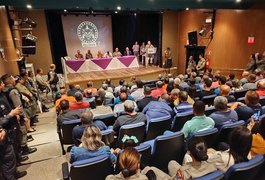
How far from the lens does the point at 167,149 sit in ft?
7.55

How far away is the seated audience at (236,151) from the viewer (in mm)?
1690

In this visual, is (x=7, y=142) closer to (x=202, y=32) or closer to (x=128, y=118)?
(x=128, y=118)

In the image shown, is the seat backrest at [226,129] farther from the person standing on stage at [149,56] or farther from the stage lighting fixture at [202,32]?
the person standing on stage at [149,56]

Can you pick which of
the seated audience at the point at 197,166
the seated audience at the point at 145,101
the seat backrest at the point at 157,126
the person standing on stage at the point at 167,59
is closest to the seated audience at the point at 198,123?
the seat backrest at the point at 157,126

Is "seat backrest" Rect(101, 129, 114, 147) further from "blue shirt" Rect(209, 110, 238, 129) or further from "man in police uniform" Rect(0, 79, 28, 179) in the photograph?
"blue shirt" Rect(209, 110, 238, 129)

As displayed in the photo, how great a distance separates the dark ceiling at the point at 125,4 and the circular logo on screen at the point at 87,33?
449cm

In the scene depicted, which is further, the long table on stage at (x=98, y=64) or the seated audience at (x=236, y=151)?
the long table on stage at (x=98, y=64)

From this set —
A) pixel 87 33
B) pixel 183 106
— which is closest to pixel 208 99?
pixel 183 106

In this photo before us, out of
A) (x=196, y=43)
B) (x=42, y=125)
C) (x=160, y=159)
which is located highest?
(x=196, y=43)

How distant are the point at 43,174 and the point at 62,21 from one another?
9.61 meters

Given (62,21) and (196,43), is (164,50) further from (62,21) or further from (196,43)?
(62,21)

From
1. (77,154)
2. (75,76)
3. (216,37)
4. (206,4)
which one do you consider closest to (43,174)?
(77,154)

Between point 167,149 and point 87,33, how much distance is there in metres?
10.5

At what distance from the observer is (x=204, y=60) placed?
9094 millimetres
